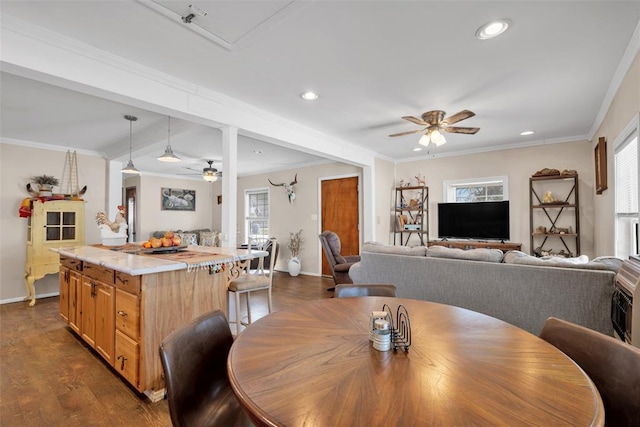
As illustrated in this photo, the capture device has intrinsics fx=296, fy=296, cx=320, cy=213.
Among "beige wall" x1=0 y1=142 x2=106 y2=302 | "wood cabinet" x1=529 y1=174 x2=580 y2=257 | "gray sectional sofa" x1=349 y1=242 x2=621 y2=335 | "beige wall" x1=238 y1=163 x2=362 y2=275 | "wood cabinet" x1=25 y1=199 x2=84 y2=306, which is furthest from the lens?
"beige wall" x1=238 y1=163 x2=362 y2=275

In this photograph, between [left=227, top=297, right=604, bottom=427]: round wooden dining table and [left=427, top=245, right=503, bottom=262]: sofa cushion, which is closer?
[left=227, top=297, right=604, bottom=427]: round wooden dining table

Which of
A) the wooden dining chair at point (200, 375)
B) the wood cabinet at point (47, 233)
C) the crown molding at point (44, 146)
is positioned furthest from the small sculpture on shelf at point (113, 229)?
the wooden dining chair at point (200, 375)

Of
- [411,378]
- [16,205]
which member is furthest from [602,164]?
[16,205]

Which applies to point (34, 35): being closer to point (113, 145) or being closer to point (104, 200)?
point (113, 145)

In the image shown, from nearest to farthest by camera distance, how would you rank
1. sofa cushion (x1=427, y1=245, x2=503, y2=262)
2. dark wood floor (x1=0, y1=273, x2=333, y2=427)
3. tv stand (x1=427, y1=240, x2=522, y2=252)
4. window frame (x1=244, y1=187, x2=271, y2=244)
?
dark wood floor (x1=0, y1=273, x2=333, y2=427) < sofa cushion (x1=427, y1=245, x2=503, y2=262) < tv stand (x1=427, y1=240, x2=522, y2=252) < window frame (x1=244, y1=187, x2=271, y2=244)

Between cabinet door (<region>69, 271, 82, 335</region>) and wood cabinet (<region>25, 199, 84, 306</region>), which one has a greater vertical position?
wood cabinet (<region>25, 199, 84, 306</region>)

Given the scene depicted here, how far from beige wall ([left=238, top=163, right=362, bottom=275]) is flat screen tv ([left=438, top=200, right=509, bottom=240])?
1.82 m

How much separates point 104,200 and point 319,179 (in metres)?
3.93

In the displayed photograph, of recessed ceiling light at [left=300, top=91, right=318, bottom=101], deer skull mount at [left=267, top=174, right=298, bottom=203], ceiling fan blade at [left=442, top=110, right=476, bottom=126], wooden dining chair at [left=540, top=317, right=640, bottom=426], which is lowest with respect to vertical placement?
wooden dining chair at [left=540, top=317, right=640, bottom=426]

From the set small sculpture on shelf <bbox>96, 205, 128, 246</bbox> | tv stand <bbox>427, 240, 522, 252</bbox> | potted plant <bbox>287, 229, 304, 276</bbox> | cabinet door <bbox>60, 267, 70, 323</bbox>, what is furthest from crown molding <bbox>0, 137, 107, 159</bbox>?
Result: tv stand <bbox>427, 240, 522, 252</bbox>

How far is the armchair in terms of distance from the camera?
4395mm

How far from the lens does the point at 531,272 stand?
2.38 meters

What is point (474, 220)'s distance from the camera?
5133 mm

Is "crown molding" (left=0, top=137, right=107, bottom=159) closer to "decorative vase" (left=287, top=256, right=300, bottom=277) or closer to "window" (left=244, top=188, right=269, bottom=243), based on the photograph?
"window" (left=244, top=188, right=269, bottom=243)
